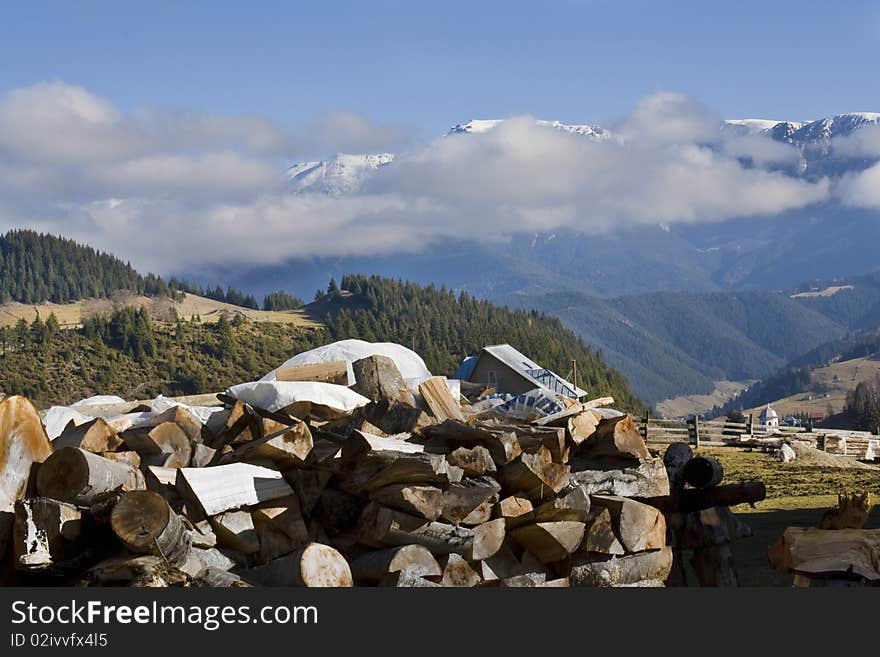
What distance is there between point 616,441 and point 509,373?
152 ft

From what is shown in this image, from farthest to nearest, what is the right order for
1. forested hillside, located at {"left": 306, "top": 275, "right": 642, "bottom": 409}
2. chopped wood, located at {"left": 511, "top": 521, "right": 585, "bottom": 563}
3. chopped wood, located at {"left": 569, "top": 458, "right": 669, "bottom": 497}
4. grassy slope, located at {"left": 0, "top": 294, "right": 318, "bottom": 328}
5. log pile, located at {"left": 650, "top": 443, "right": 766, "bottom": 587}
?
grassy slope, located at {"left": 0, "top": 294, "right": 318, "bottom": 328}, forested hillside, located at {"left": 306, "top": 275, "right": 642, "bottom": 409}, log pile, located at {"left": 650, "top": 443, "right": 766, "bottom": 587}, chopped wood, located at {"left": 569, "top": 458, "right": 669, "bottom": 497}, chopped wood, located at {"left": 511, "top": 521, "right": 585, "bottom": 563}

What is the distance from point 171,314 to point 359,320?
96.8 feet

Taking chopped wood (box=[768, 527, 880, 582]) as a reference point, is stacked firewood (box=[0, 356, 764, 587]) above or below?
above

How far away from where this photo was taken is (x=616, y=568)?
9008mm

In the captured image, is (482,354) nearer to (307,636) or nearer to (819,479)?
(819,479)

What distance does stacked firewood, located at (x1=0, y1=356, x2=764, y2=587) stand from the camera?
750 centimetres

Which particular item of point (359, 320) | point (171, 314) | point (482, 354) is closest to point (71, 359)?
point (171, 314)

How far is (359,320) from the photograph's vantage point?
155250 millimetres

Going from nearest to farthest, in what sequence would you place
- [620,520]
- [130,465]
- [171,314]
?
[130,465]
[620,520]
[171,314]

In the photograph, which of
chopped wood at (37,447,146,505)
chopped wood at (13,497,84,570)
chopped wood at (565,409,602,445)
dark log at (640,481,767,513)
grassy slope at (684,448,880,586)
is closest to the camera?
chopped wood at (13,497,84,570)

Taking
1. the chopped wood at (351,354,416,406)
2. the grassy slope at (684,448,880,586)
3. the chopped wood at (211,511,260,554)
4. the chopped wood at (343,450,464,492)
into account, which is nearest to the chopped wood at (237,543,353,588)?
the chopped wood at (211,511,260,554)

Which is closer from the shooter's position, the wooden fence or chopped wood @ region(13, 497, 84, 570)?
chopped wood @ region(13, 497, 84, 570)

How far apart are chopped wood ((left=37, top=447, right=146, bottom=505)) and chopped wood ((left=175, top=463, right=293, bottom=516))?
22.3 inches

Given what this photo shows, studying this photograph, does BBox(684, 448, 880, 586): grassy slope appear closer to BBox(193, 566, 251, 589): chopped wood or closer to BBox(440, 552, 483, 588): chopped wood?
BBox(440, 552, 483, 588): chopped wood
